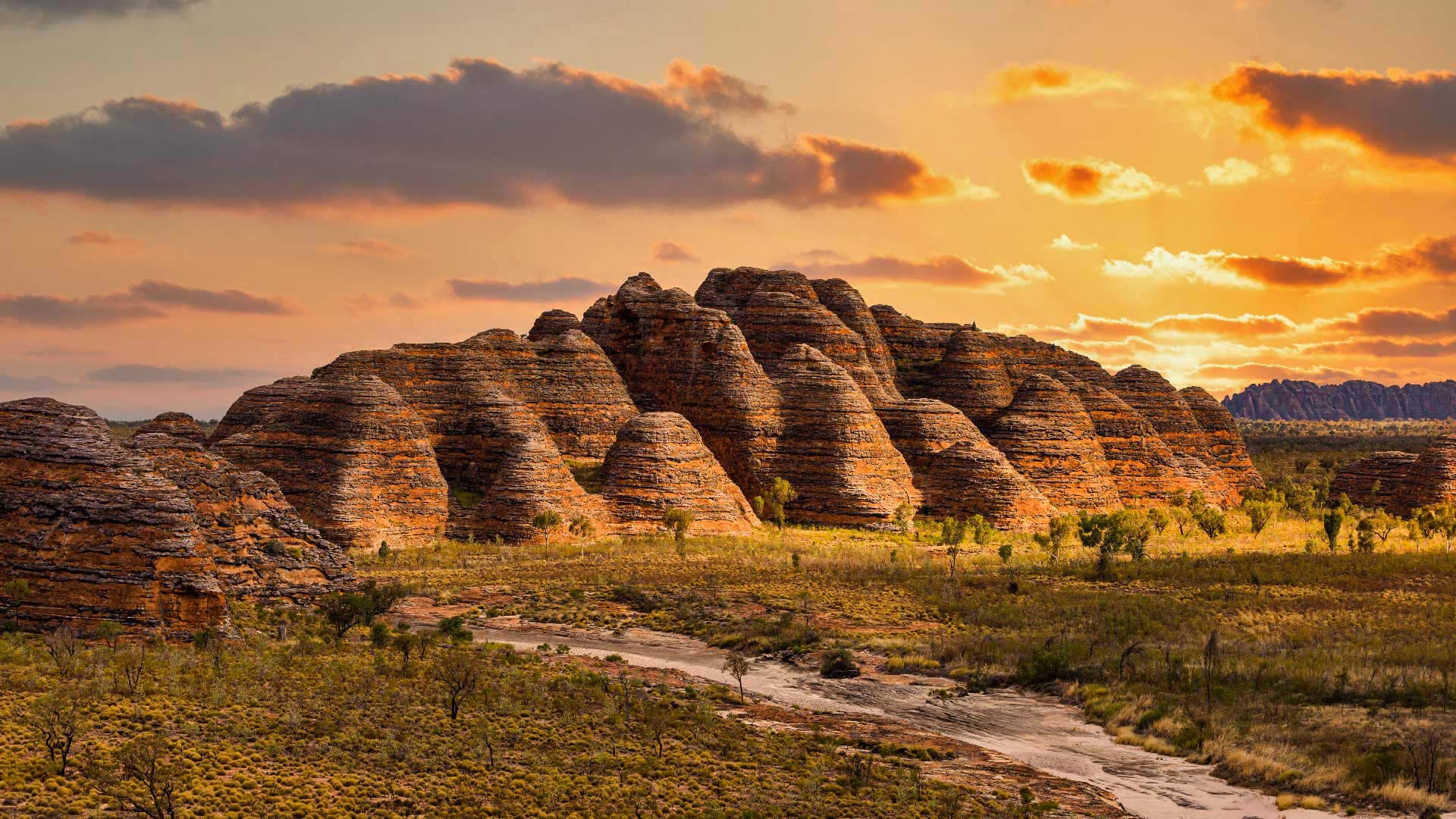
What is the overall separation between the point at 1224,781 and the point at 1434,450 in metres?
69.3

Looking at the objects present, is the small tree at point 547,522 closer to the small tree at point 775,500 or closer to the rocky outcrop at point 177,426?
the small tree at point 775,500

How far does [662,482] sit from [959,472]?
810 inches

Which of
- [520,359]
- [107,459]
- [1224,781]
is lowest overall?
[1224,781]

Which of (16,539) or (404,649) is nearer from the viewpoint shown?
(16,539)

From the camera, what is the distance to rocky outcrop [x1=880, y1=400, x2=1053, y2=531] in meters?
73.9

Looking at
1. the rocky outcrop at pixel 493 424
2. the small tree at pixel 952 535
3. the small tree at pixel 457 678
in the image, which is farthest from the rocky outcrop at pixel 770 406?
the small tree at pixel 457 678

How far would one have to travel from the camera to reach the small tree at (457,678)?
98.8 feet

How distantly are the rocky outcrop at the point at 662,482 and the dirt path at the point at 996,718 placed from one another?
2116 cm

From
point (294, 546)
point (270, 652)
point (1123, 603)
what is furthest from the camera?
point (1123, 603)

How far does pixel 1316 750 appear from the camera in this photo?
2927 centimetres

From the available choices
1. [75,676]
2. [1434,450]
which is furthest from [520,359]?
[1434,450]

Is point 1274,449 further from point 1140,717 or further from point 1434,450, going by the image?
point 1140,717

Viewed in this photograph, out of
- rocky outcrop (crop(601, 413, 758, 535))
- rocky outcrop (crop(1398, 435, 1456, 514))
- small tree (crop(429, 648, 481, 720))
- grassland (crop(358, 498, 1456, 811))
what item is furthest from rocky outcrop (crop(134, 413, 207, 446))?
rocky outcrop (crop(1398, 435, 1456, 514))

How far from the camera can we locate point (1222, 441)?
10012cm
